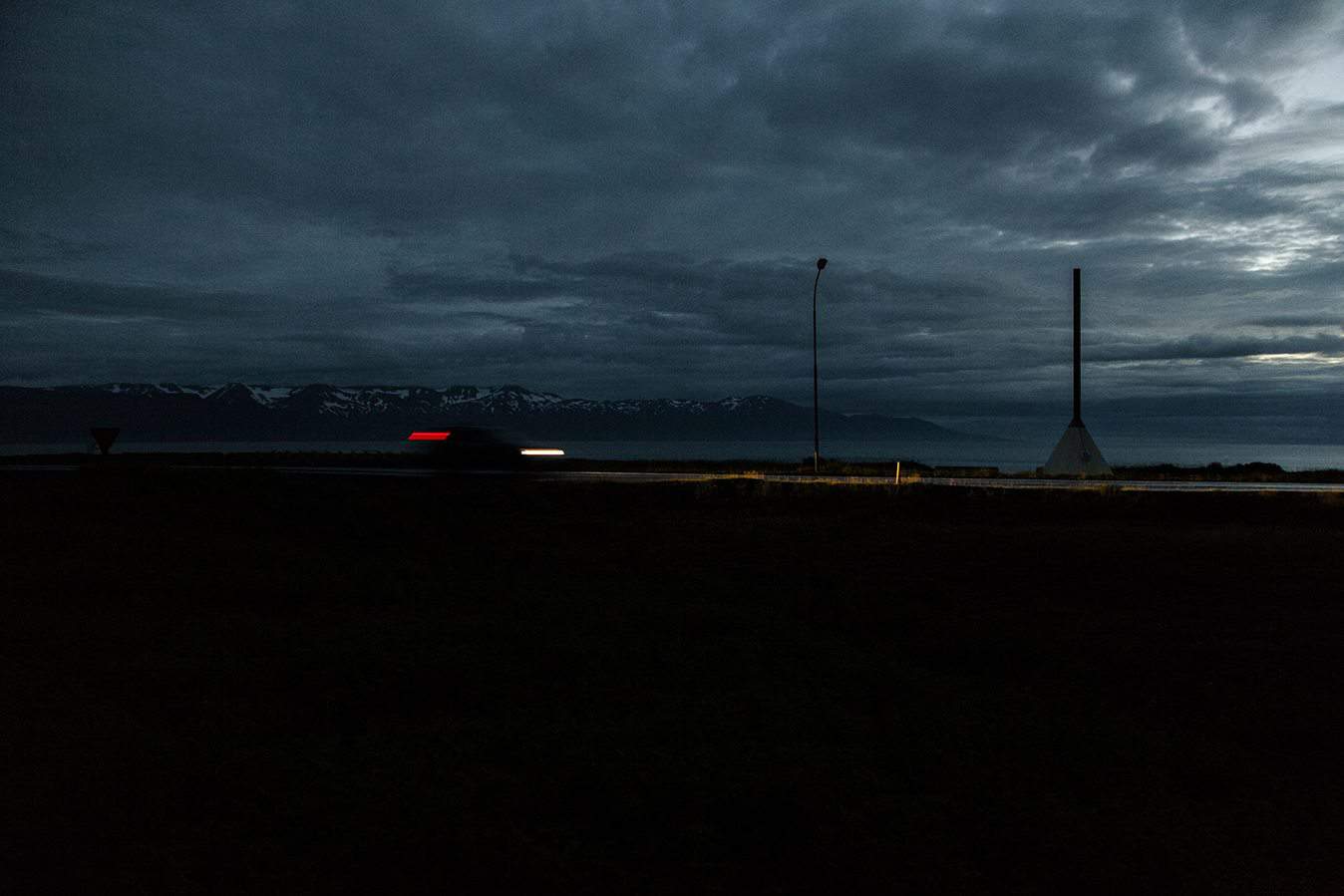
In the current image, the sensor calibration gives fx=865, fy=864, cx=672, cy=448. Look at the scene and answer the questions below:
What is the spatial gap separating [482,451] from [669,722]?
22.8 metres

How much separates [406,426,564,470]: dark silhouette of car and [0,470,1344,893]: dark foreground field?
14.6 meters

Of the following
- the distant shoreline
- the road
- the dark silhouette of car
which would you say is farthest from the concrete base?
the dark silhouette of car

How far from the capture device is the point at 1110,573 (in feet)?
38.9

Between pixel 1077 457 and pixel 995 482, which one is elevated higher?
pixel 1077 457

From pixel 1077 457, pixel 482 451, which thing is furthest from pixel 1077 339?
pixel 482 451

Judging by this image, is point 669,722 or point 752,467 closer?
point 669,722

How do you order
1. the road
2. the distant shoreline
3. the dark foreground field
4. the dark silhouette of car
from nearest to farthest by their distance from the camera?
the dark foreground field
the road
the dark silhouette of car
the distant shoreline

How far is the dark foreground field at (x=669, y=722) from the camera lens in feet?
13.6

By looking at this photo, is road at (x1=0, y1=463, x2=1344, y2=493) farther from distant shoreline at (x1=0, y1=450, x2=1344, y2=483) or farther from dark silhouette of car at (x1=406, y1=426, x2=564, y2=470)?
distant shoreline at (x1=0, y1=450, x2=1344, y2=483)

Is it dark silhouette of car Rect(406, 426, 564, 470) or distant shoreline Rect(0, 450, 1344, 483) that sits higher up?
dark silhouette of car Rect(406, 426, 564, 470)

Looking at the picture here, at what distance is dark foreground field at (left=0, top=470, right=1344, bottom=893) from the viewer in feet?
13.6

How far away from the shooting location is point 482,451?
1100 inches

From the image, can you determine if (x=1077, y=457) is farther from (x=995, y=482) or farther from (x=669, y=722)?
(x=669, y=722)

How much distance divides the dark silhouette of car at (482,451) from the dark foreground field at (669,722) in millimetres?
14644
